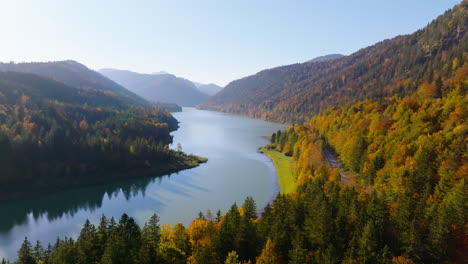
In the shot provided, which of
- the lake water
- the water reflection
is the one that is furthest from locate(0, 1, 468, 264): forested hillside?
the water reflection

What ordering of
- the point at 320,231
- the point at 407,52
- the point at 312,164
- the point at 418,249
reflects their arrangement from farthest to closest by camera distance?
the point at 407,52, the point at 312,164, the point at 320,231, the point at 418,249

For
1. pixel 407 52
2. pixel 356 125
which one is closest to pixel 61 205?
pixel 356 125

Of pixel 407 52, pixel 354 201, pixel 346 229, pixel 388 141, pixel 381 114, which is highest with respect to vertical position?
pixel 407 52

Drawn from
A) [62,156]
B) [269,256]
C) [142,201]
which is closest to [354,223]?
[269,256]

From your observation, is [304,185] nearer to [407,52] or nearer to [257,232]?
[257,232]

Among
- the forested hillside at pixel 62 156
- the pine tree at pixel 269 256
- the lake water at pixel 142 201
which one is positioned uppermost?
the forested hillside at pixel 62 156

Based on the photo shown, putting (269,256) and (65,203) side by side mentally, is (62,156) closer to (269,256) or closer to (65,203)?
(65,203)

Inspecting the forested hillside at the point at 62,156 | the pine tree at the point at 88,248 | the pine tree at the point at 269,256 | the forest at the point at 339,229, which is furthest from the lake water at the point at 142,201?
the pine tree at the point at 269,256

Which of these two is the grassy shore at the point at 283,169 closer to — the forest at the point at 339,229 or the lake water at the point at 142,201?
the lake water at the point at 142,201
